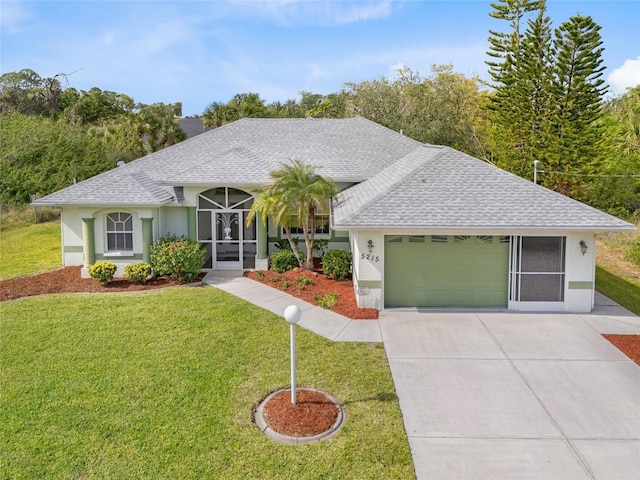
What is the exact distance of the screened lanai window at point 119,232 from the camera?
15117mm

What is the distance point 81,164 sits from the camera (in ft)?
96.8

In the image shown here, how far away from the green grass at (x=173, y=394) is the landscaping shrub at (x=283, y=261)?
3.63 meters

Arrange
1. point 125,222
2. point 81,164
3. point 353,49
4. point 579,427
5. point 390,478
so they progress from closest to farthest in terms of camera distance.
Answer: point 390,478, point 579,427, point 125,222, point 353,49, point 81,164

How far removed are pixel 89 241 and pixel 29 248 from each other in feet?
22.6

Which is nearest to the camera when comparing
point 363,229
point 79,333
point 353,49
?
→ point 79,333

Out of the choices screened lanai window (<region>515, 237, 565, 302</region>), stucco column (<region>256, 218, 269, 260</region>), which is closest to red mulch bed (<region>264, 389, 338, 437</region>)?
screened lanai window (<region>515, 237, 565, 302</region>)

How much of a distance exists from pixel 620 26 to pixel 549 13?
6.36m

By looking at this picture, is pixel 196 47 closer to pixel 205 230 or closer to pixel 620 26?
pixel 205 230

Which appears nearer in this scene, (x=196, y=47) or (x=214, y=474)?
(x=214, y=474)

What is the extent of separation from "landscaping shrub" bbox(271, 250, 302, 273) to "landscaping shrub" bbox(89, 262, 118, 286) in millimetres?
4731

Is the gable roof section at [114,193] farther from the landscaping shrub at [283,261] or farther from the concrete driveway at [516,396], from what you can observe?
the concrete driveway at [516,396]

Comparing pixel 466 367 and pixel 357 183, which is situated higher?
pixel 357 183

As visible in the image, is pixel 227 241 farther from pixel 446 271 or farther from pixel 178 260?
pixel 446 271

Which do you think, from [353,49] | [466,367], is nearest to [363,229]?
[466,367]
